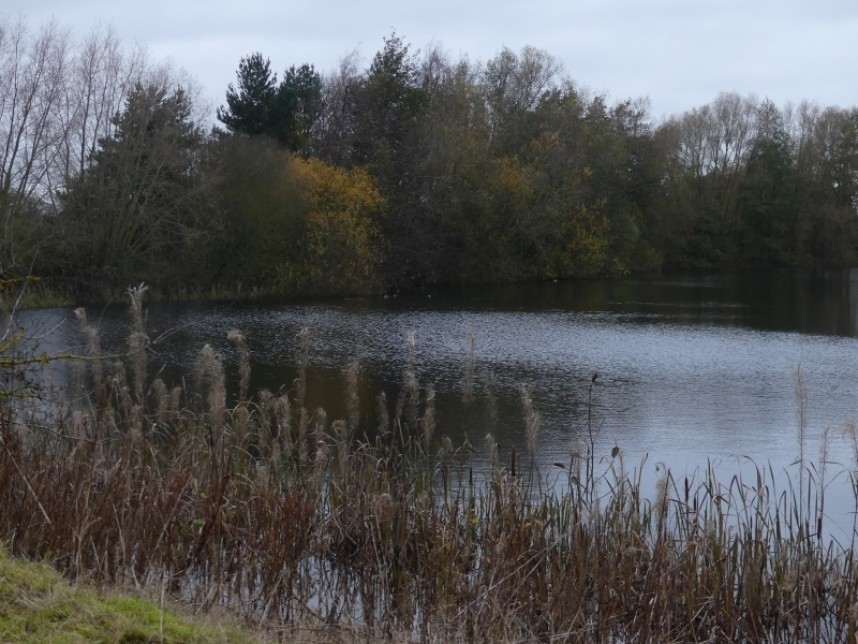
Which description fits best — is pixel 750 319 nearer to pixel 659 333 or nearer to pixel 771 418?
pixel 659 333

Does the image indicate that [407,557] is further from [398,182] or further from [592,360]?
[398,182]

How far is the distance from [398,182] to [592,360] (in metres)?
21.8

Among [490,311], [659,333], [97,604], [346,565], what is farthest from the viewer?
[490,311]

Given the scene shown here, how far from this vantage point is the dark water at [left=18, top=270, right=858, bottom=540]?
36.4ft

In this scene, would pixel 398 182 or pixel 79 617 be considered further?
pixel 398 182

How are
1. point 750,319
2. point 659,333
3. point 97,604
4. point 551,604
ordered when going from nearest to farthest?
1. point 97,604
2. point 551,604
3. point 659,333
4. point 750,319

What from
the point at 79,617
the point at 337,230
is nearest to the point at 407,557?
the point at 79,617

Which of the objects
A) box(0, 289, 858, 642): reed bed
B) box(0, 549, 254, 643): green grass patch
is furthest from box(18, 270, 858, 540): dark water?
box(0, 549, 254, 643): green grass patch

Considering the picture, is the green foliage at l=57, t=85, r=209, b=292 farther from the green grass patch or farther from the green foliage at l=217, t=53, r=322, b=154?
the green grass patch

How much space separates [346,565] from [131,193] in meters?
26.5

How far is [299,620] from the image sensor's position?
4.91 meters

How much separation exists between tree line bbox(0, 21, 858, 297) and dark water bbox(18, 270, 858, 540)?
350 cm

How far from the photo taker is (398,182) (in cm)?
3838

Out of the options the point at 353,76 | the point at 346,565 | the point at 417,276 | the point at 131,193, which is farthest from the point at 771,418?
the point at 353,76
